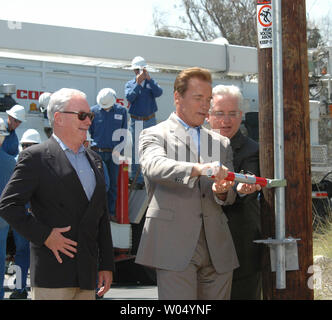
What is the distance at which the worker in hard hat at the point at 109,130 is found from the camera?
1070 centimetres

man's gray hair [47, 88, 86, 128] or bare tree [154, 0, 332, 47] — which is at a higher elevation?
bare tree [154, 0, 332, 47]

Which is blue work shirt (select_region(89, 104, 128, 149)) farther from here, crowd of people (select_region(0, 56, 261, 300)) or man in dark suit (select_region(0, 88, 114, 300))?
man in dark suit (select_region(0, 88, 114, 300))

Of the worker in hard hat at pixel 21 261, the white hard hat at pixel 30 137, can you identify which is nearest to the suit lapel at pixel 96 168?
the worker in hard hat at pixel 21 261

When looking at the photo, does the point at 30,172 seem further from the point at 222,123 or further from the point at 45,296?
the point at 222,123

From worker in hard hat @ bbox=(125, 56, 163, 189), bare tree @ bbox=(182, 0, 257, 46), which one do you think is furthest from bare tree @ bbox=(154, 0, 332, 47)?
worker in hard hat @ bbox=(125, 56, 163, 189)

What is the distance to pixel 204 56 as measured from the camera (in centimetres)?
1261

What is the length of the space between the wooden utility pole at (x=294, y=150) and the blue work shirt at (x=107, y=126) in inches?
241

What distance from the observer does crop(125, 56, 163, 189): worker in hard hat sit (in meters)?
10.9

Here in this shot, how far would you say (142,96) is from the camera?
1108cm

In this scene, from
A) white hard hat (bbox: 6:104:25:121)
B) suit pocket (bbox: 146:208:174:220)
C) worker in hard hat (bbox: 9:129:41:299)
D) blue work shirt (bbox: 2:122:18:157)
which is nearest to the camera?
suit pocket (bbox: 146:208:174:220)

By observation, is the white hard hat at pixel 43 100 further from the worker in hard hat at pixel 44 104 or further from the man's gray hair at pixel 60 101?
the man's gray hair at pixel 60 101

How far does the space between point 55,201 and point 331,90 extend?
11535mm

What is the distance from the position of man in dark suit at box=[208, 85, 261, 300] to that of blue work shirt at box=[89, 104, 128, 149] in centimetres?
559

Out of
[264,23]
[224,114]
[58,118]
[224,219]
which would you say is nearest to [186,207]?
[224,219]
